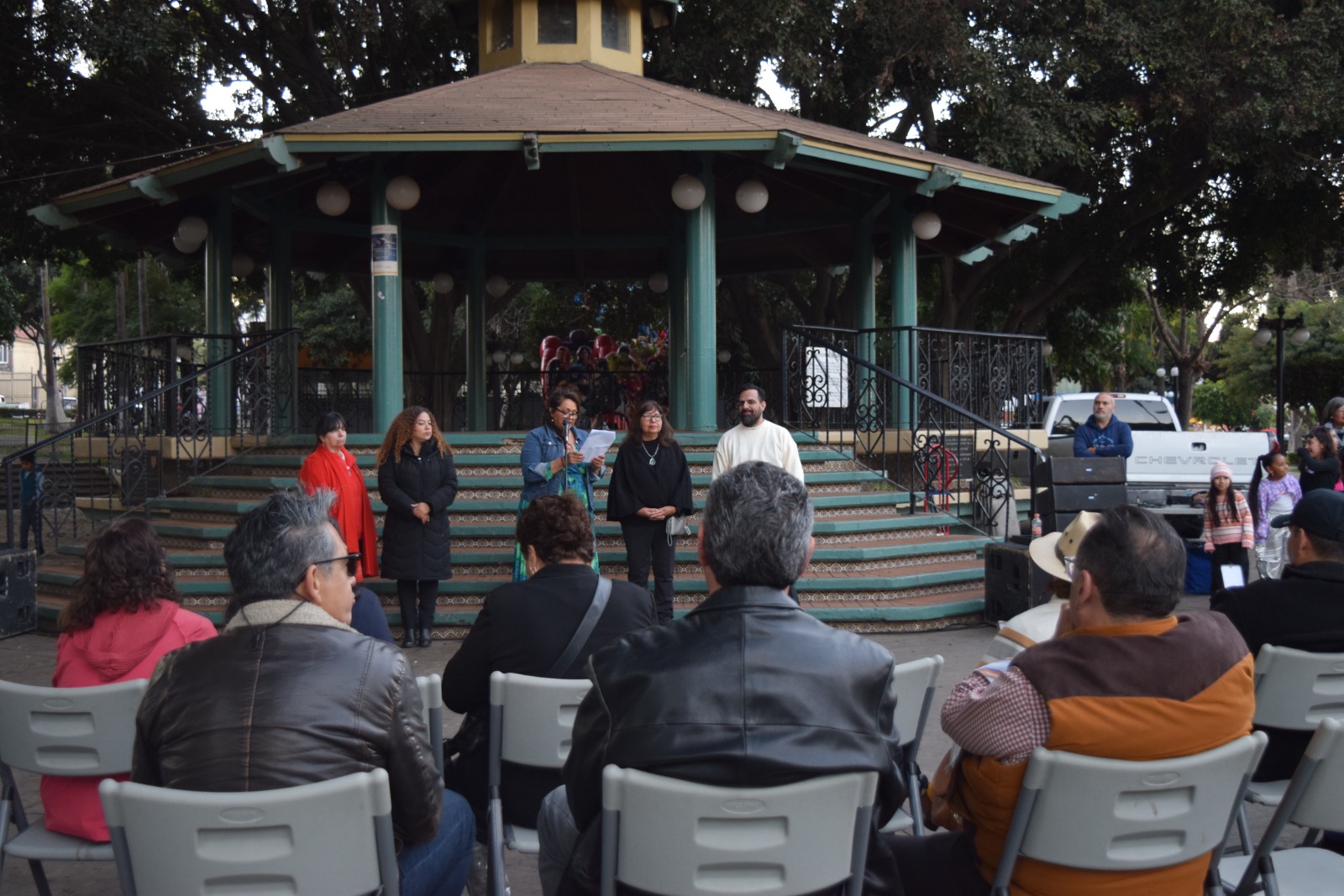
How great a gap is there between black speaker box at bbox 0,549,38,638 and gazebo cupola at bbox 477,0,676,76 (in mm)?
7942

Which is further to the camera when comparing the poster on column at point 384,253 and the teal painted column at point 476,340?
the teal painted column at point 476,340

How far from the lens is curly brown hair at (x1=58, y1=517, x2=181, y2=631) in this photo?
348 centimetres

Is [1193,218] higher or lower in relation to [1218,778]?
higher

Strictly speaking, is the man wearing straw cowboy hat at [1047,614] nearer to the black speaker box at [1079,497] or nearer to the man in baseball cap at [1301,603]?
the man in baseball cap at [1301,603]

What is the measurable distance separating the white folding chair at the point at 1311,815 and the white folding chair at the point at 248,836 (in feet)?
7.34

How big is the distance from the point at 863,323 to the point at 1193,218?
11.7 meters

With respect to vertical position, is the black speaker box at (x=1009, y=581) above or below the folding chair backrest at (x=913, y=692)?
below

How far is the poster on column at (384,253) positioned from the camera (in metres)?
10.3

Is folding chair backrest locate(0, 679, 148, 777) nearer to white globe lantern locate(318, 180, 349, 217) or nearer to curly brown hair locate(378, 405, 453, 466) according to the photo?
curly brown hair locate(378, 405, 453, 466)

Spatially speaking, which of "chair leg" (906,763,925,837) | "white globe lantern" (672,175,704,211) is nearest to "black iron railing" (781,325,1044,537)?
"white globe lantern" (672,175,704,211)

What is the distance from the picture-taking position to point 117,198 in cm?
1062

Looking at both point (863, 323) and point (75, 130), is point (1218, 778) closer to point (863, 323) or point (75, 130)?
point (863, 323)

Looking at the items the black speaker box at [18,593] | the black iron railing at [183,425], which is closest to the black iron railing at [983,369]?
the black iron railing at [183,425]

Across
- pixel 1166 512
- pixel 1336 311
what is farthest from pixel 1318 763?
pixel 1336 311
